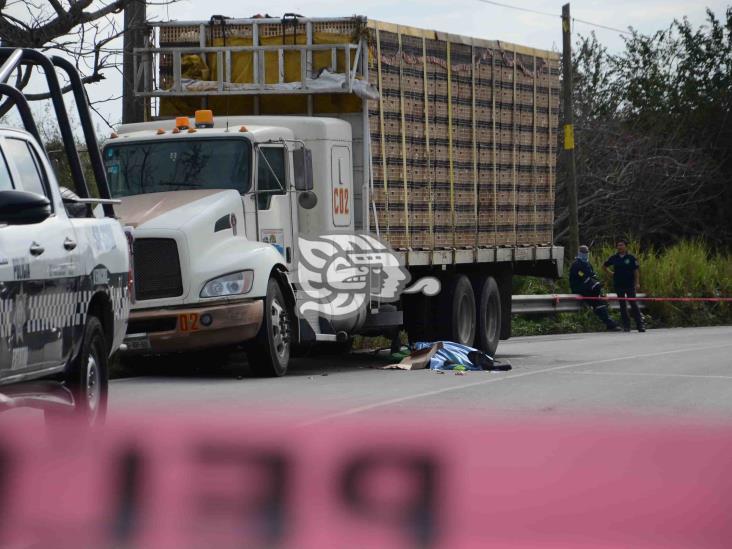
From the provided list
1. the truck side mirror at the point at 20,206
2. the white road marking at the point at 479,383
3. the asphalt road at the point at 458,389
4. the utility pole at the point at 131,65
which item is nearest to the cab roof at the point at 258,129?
the utility pole at the point at 131,65

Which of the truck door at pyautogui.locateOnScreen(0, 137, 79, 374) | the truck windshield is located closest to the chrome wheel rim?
the truck windshield

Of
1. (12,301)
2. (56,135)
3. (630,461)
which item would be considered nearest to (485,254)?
(56,135)

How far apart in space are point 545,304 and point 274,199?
48.3 feet

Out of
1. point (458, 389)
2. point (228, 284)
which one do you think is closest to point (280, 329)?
point (228, 284)

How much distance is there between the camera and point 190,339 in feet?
48.7

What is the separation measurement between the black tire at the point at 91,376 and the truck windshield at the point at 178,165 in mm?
6643

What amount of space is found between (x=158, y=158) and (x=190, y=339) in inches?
87.8

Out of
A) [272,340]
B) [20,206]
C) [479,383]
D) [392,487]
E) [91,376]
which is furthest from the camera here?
[272,340]

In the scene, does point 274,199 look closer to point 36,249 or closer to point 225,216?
point 225,216

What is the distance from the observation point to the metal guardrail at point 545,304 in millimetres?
29266

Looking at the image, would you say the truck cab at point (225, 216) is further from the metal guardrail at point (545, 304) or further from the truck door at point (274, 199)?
the metal guardrail at point (545, 304)

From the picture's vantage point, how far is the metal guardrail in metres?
29.3

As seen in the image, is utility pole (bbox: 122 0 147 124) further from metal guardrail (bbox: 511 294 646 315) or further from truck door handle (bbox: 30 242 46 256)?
metal guardrail (bbox: 511 294 646 315)

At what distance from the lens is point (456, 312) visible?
19547 mm
